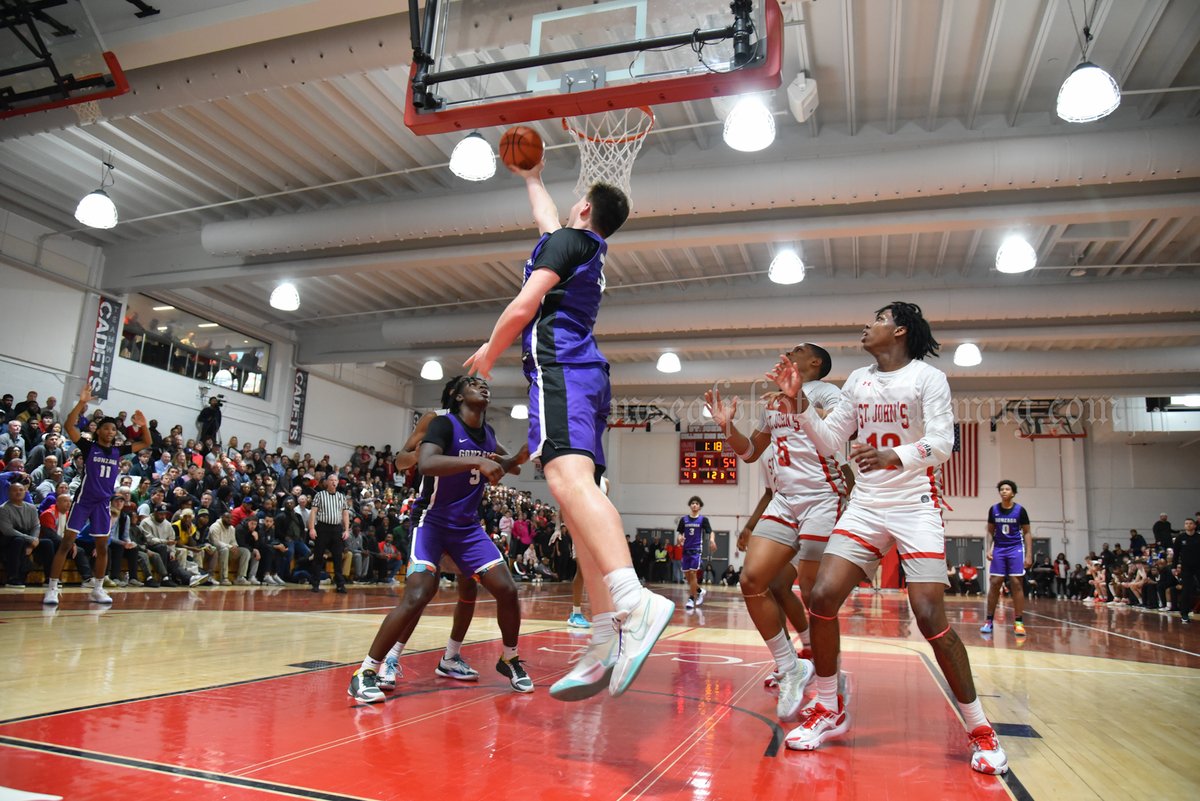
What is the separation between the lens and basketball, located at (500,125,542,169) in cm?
324

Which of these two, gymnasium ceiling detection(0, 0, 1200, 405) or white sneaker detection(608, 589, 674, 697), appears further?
gymnasium ceiling detection(0, 0, 1200, 405)

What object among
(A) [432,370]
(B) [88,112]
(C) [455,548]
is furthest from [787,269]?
(A) [432,370]

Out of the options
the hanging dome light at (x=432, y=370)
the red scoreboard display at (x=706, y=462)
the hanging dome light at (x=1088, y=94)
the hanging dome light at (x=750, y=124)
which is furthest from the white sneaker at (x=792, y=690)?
the red scoreboard display at (x=706, y=462)

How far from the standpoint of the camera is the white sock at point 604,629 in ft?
8.88

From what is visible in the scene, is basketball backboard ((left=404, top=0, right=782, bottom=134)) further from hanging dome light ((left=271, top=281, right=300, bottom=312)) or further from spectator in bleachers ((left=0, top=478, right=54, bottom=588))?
hanging dome light ((left=271, top=281, right=300, bottom=312))

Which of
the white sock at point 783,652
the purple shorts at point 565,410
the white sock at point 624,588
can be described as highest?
the purple shorts at point 565,410

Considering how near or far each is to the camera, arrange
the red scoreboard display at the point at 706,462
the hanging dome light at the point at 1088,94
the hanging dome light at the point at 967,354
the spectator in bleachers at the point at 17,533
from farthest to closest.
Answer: the red scoreboard display at the point at 706,462 < the hanging dome light at the point at 967,354 < the spectator in bleachers at the point at 17,533 < the hanging dome light at the point at 1088,94

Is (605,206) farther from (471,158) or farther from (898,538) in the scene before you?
(471,158)

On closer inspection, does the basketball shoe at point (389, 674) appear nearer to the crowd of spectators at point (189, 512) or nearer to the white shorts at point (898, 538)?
the white shorts at point (898, 538)

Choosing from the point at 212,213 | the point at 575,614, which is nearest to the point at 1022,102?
the point at 575,614

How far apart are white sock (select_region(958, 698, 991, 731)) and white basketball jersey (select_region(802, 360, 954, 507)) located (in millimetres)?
811

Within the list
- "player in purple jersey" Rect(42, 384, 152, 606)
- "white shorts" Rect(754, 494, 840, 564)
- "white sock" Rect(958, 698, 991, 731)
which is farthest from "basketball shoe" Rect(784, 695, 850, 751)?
"player in purple jersey" Rect(42, 384, 152, 606)

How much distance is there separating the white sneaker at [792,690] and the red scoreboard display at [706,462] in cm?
2432

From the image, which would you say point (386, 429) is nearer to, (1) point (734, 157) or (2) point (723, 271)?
(2) point (723, 271)
